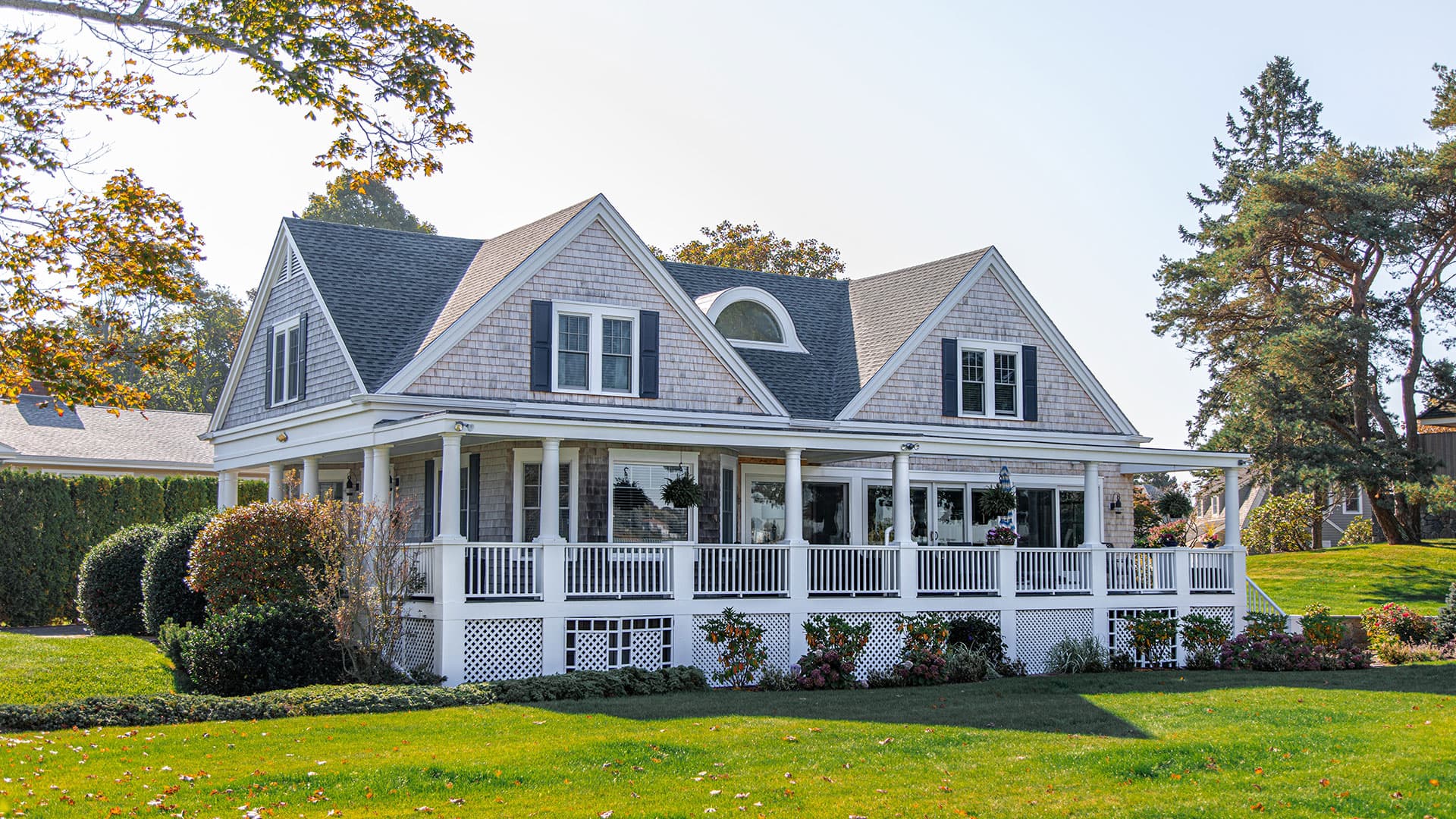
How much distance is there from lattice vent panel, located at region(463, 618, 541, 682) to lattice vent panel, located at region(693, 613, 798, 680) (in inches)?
90.5

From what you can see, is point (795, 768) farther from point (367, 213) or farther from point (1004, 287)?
point (367, 213)

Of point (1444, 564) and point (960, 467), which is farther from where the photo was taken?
point (1444, 564)

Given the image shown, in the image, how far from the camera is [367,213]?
2776 inches

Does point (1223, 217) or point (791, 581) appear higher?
point (1223, 217)

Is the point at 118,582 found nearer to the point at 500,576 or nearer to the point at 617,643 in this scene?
the point at 500,576

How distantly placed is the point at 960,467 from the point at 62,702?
15.9 m

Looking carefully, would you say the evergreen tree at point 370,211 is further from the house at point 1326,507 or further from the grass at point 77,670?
the grass at point 77,670

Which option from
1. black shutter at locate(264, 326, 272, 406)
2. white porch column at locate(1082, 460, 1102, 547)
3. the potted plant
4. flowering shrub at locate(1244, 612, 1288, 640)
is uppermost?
black shutter at locate(264, 326, 272, 406)

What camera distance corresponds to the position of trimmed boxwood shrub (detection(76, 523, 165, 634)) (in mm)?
22844

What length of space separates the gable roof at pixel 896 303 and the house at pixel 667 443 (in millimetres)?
85

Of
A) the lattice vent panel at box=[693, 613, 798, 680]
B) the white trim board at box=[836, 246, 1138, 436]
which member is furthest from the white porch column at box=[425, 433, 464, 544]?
the white trim board at box=[836, 246, 1138, 436]

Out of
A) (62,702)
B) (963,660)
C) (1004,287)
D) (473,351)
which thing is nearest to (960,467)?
(1004,287)

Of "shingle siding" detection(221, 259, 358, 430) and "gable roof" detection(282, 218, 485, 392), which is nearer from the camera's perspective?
"gable roof" detection(282, 218, 485, 392)

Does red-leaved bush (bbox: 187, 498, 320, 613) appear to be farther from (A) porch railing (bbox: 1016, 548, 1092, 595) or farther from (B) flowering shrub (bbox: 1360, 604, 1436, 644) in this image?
(B) flowering shrub (bbox: 1360, 604, 1436, 644)
